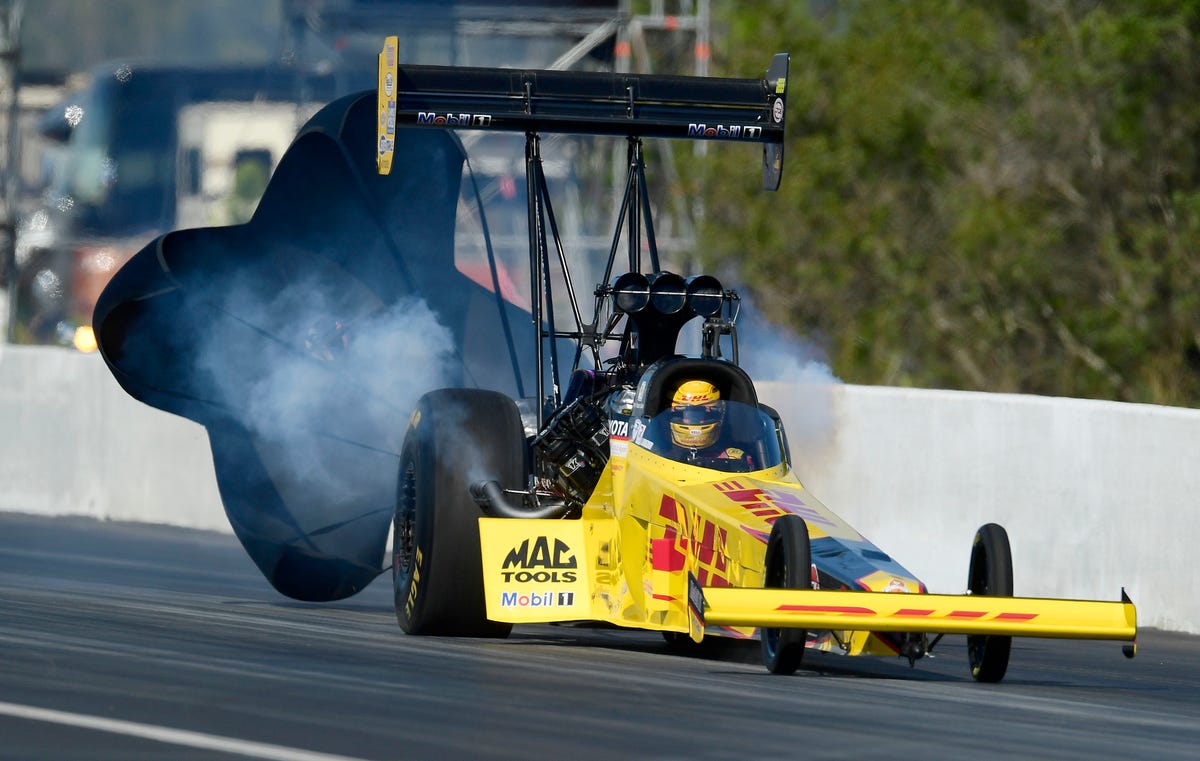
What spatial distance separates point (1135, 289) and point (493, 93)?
516 inches

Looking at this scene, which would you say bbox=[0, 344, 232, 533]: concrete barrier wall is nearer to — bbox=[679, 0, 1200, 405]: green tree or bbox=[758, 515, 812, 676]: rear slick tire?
bbox=[758, 515, 812, 676]: rear slick tire

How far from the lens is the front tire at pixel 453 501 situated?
35.5 feet

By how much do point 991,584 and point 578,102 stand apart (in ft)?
13.8

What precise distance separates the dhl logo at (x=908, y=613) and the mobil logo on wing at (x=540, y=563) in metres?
2.10

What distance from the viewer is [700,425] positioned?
10.4 metres

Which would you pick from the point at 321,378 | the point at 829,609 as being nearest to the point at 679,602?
the point at 829,609

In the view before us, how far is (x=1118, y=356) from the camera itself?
2434 centimetres

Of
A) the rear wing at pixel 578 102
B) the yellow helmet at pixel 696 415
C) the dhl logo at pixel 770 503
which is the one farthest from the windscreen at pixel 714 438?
the rear wing at pixel 578 102

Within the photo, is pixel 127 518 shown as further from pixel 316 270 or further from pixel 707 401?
pixel 707 401

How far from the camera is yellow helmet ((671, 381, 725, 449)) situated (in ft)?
34.2

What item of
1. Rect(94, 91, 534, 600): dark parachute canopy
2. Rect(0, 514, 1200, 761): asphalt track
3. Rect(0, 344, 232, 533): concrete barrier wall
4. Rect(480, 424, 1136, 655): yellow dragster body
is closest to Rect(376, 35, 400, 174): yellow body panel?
Rect(94, 91, 534, 600): dark parachute canopy

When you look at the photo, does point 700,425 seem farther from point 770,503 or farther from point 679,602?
point 679,602

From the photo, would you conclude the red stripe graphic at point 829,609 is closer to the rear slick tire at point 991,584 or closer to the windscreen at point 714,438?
the rear slick tire at point 991,584

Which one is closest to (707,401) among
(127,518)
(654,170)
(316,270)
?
Answer: (316,270)
